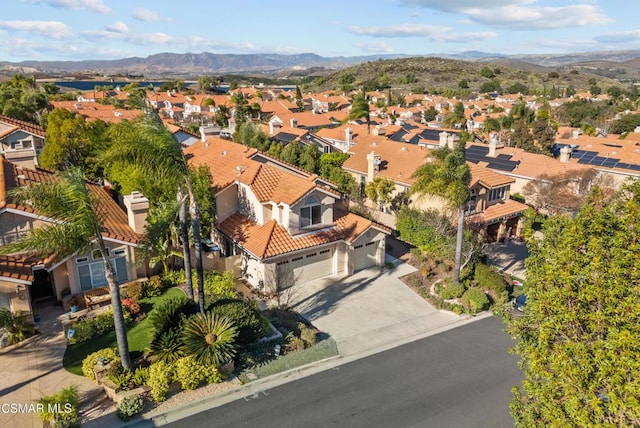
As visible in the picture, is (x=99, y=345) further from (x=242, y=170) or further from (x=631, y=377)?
(x=631, y=377)

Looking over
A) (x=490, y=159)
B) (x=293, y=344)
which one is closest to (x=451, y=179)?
(x=293, y=344)

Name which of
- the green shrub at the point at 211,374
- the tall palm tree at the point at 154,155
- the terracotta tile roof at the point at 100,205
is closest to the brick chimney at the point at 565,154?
the tall palm tree at the point at 154,155

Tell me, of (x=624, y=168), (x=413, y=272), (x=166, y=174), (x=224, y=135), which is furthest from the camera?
(x=224, y=135)

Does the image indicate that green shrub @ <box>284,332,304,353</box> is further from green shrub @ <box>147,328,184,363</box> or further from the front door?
the front door

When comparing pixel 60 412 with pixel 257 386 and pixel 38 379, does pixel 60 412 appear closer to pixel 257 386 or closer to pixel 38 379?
pixel 38 379

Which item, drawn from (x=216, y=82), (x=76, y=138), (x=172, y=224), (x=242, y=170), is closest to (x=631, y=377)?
(x=172, y=224)

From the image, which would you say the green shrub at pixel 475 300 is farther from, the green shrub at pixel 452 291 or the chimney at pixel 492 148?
the chimney at pixel 492 148
